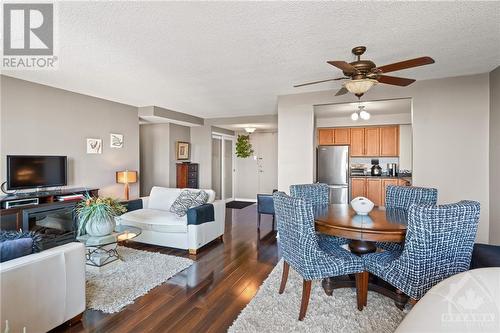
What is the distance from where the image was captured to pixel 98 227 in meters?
2.89

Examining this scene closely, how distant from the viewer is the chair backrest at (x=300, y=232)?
84.2 inches

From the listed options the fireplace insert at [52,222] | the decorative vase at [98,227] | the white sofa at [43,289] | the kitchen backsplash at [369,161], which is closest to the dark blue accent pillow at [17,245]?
the white sofa at [43,289]

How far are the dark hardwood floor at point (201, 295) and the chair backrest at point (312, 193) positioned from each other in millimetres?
932

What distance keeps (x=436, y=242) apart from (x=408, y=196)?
1454mm

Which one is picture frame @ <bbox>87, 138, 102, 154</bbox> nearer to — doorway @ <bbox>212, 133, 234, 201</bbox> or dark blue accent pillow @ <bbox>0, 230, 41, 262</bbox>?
dark blue accent pillow @ <bbox>0, 230, 41, 262</bbox>

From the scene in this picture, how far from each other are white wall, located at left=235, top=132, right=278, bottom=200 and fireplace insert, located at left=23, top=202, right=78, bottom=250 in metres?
5.59

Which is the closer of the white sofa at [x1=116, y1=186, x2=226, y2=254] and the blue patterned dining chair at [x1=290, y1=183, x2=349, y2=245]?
the blue patterned dining chair at [x1=290, y1=183, x2=349, y2=245]

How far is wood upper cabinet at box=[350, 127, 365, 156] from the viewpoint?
6168 millimetres

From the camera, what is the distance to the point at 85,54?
2924 mm

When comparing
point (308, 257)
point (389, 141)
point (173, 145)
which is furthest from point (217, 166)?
point (308, 257)

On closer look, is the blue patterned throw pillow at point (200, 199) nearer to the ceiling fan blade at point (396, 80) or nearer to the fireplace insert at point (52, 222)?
the fireplace insert at point (52, 222)

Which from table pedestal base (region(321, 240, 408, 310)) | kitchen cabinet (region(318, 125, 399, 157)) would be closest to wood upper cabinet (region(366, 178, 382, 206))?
kitchen cabinet (region(318, 125, 399, 157))

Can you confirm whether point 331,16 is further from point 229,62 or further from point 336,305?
point 336,305

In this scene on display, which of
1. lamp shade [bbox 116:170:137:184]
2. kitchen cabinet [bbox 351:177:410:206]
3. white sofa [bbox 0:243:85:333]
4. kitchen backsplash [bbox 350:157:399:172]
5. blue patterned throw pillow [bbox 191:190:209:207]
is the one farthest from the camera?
kitchen backsplash [bbox 350:157:399:172]
